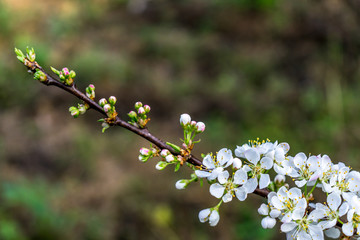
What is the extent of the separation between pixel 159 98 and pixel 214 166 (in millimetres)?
4626

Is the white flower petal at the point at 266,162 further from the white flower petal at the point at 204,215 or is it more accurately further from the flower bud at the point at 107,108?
the flower bud at the point at 107,108

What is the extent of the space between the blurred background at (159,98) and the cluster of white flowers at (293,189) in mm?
2005

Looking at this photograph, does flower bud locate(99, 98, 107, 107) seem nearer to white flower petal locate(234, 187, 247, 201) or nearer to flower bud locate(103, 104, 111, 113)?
flower bud locate(103, 104, 111, 113)

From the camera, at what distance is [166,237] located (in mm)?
3725

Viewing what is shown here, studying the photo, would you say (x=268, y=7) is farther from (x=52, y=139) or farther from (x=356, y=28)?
(x=52, y=139)

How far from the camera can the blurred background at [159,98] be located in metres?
3.82

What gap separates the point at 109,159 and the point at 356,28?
3742 mm

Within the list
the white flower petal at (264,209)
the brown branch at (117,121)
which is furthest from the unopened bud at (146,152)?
the white flower petal at (264,209)

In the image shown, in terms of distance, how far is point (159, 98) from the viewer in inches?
225

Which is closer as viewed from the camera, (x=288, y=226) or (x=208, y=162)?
(x=288, y=226)

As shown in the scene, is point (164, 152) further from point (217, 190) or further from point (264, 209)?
point (264, 209)

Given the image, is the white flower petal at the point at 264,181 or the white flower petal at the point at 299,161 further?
the white flower petal at the point at 299,161

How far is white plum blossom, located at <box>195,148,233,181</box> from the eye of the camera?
1075 mm

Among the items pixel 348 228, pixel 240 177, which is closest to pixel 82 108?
pixel 240 177
